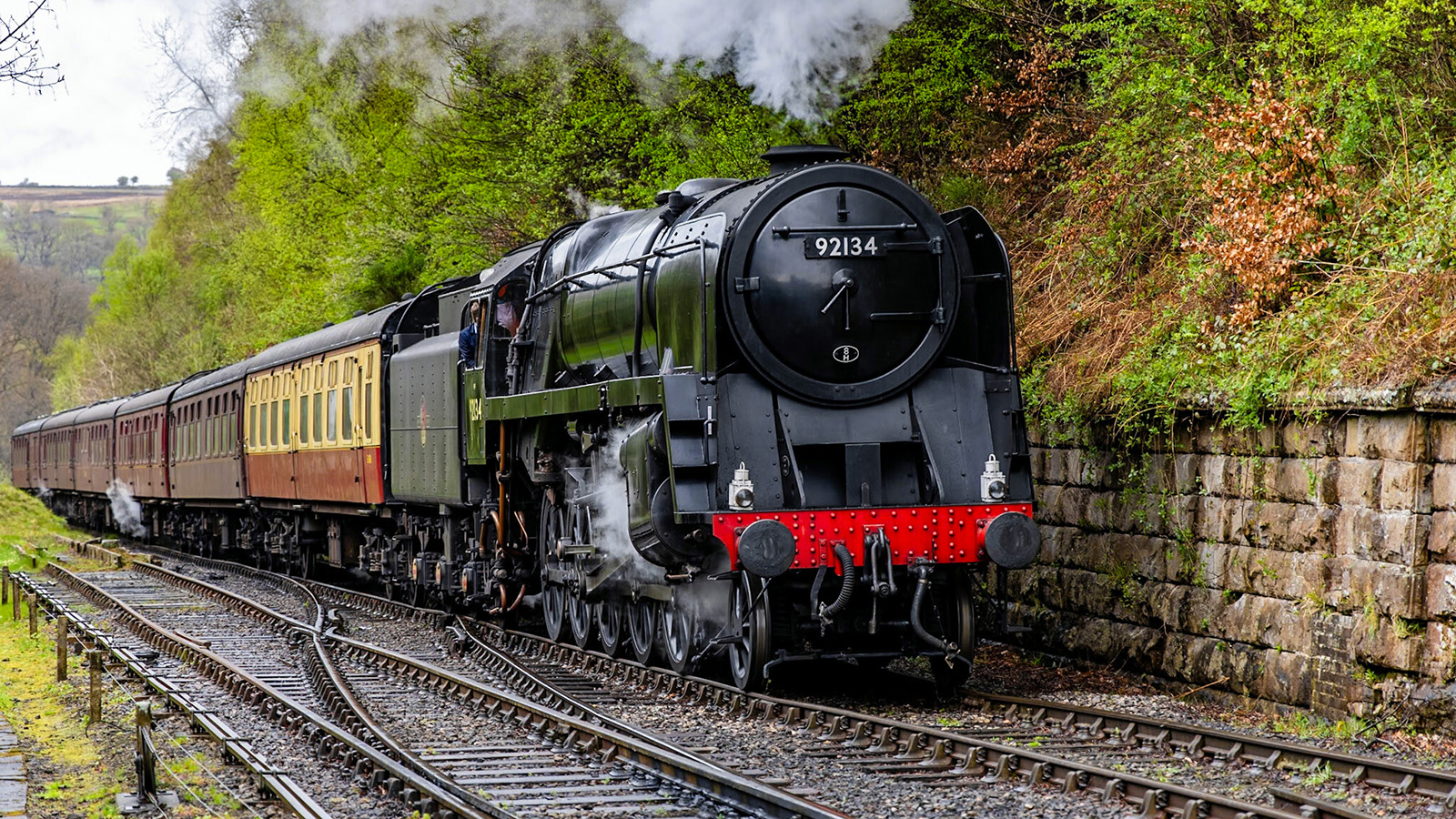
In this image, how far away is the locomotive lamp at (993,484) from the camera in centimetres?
927

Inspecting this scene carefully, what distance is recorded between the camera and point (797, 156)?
10.0 metres

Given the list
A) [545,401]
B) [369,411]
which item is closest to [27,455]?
[369,411]

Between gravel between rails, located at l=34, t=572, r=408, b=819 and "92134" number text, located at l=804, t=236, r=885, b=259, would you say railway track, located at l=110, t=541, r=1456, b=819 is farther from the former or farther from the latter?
"92134" number text, located at l=804, t=236, r=885, b=259

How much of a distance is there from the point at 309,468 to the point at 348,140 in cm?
1810

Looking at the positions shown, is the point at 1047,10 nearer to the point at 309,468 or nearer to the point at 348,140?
the point at 309,468

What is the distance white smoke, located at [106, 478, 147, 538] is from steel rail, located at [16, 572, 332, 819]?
1940cm

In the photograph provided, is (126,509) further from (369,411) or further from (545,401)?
(545,401)

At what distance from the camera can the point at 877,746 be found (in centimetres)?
791

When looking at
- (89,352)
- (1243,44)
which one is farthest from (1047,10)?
(89,352)

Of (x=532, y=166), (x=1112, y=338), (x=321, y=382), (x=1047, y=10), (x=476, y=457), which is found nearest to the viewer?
(x=1112, y=338)

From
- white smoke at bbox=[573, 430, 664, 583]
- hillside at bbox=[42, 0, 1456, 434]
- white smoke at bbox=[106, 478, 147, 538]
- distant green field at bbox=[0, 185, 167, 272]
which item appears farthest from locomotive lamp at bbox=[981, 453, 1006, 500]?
distant green field at bbox=[0, 185, 167, 272]

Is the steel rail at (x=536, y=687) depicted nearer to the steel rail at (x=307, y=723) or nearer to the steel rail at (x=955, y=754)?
the steel rail at (x=955, y=754)

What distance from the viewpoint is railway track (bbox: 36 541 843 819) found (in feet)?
21.8

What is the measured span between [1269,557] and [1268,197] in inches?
110
